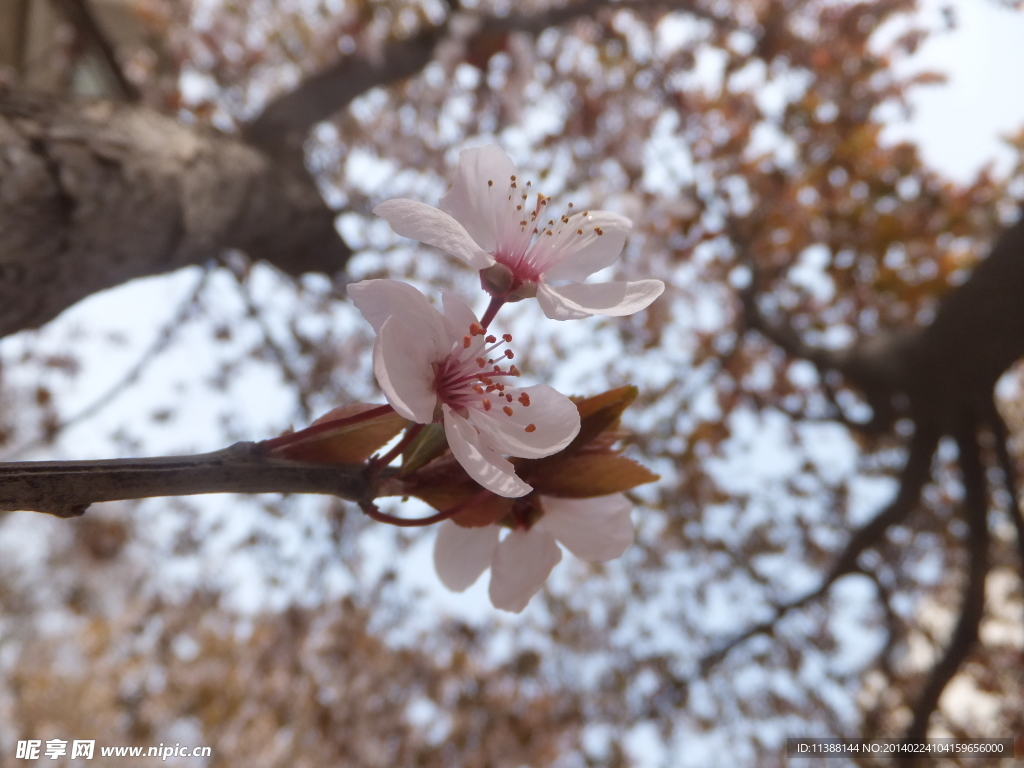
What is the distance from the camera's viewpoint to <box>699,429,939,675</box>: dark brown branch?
276 centimetres

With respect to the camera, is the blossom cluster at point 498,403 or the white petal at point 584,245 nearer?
the blossom cluster at point 498,403

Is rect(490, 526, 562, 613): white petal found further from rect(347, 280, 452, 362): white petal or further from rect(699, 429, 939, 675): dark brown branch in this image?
rect(699, 429, 939, 675): dark brown branch

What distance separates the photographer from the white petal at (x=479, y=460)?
53cm

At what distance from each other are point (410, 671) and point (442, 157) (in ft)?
12.6

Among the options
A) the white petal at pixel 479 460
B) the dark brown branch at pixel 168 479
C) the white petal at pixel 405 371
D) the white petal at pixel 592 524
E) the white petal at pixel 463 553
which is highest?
the white petal at pixel 405 371

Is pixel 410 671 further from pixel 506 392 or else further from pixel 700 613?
pixel 506 392

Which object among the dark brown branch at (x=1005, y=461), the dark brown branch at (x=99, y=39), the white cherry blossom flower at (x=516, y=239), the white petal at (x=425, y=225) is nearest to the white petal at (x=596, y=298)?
the white cherry blossom flower at (x=516, y=239)

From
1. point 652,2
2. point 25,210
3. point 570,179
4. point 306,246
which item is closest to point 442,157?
point 570,179

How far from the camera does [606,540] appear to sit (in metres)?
0.73

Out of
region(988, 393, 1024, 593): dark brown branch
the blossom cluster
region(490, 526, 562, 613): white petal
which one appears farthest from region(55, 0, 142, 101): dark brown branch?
region(988, 393, 1024, 593): dark brown branch

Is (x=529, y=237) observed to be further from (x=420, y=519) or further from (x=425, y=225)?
(x=420, y=519)

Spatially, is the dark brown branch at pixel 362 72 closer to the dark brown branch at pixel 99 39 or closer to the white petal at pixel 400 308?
the dark brown branch at pixel 99 39

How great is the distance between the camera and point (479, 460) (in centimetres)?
54

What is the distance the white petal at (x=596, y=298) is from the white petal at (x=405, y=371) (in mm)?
158
